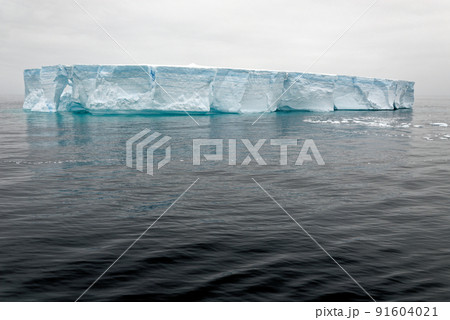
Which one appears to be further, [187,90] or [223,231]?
[187,90]

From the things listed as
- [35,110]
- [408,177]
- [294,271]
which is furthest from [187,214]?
[35,110]

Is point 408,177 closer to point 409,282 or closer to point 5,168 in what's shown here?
point 409,282

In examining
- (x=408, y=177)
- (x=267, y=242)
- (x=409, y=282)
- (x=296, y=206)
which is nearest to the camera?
(x=409, y=282)

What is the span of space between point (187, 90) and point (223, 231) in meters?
28.6

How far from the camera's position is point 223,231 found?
7.54 m

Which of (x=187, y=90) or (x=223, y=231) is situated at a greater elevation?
(x=187, y=90)

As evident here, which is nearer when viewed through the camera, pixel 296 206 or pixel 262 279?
pixel 262 279

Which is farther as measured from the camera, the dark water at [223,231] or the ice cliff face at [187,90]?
the ice cliff face at [187,90]

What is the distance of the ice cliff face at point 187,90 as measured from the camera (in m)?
33.9

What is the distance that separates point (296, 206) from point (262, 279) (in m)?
3.97

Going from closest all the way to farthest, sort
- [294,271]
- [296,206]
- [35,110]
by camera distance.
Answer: [294,271] < [296,206] < [35,110]

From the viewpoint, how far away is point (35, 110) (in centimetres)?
4275

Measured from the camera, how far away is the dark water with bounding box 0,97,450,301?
5332 mm

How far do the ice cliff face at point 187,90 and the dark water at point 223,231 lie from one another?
19659mm
